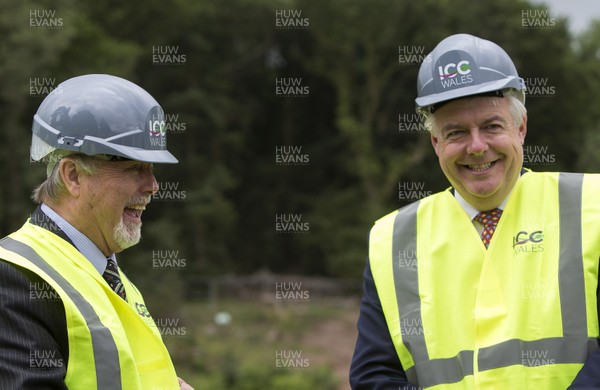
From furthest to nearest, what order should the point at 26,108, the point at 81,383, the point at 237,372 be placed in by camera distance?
the point at 26,108, the point at 237,372, the point at 81,383

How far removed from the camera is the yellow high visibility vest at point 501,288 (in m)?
3.43

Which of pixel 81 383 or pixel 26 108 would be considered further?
pixel 26 108

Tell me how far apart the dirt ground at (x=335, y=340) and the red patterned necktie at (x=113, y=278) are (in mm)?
18029

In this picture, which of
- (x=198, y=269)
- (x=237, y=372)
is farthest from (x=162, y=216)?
(x=237, y=372)

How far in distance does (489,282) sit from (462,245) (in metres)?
0.23

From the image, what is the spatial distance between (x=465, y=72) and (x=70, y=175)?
165 cm

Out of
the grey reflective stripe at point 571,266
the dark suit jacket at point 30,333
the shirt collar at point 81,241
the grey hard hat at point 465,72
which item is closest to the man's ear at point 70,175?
the shirt collar at point 81,241

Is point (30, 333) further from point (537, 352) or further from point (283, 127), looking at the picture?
point (283, 127)

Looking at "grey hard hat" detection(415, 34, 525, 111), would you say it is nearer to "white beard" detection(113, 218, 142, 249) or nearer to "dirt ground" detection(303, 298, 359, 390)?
"white beard" detection(113, 218, 142, 249)

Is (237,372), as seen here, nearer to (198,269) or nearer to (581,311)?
(198,269)

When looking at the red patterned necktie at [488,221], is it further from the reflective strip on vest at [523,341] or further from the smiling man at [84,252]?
the smiling man at [84,252]

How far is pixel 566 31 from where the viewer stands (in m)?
33.0

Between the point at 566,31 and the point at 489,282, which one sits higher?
the point at 566,31

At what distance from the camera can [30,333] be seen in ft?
9.64
